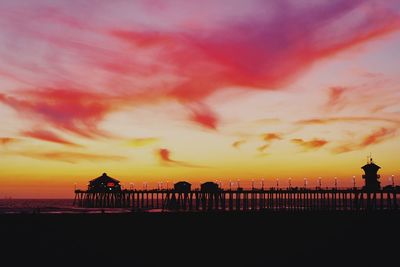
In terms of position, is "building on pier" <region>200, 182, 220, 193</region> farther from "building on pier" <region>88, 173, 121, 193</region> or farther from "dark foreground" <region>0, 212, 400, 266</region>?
"dark foreground" <region>0, 212, 400, 266</region>

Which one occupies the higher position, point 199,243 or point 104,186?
point 104,186

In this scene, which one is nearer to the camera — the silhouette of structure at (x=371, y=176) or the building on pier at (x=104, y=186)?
the silhouette of structure at (x=371, y=176)

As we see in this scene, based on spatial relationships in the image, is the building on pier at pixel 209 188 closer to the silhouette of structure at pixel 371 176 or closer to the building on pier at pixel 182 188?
the building on pier at pixel 182 188

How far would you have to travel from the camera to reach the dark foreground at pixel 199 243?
93.9 feet

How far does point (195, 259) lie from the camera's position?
2892 cm

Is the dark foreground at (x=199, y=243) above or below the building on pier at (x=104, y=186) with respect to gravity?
below

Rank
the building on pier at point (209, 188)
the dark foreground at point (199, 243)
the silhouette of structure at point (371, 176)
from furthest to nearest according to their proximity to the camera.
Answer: the building on pier at point (209, 188), the silhouette of structure at point (371, 176), the dark foreground at point (199, 243)

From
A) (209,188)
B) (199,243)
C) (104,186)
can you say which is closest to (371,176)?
(209,188)

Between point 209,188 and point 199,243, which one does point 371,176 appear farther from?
point 199,243

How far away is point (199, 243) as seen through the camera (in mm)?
35875

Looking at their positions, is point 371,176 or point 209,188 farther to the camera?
point 209,188

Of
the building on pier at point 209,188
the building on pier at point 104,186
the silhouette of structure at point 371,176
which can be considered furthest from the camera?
the building on pier at point 104,186

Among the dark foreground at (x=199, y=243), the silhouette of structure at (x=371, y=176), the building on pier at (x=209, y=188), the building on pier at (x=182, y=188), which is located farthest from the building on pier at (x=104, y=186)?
the dark foreground at (x=199, y=243)

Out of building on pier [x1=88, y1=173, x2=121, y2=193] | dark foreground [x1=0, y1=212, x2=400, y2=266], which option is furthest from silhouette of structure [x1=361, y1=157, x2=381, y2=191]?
building on pier [x1=88, y1=173, x2=121, y2=193]
